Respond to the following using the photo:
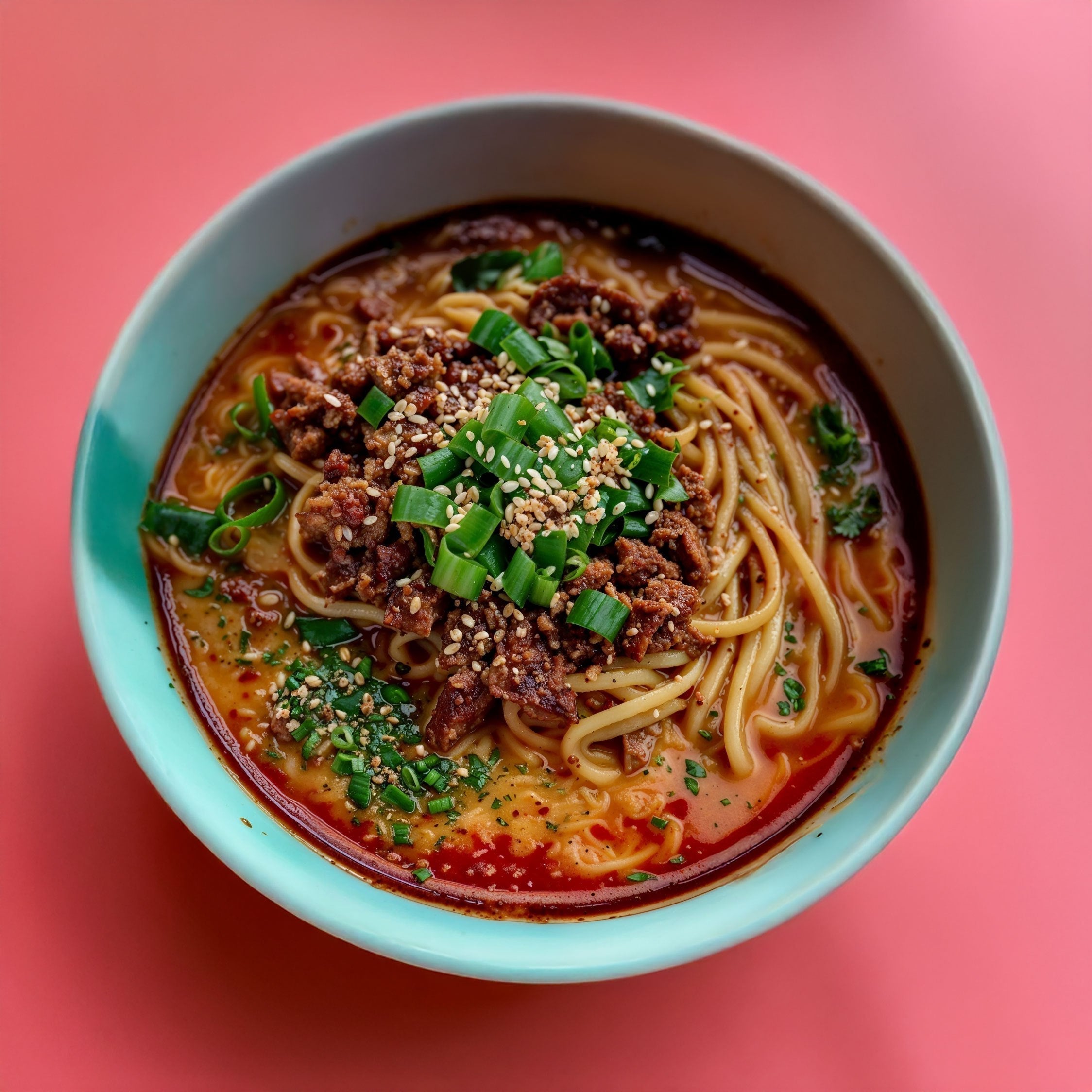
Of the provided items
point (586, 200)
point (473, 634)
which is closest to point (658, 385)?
point (586, 200)

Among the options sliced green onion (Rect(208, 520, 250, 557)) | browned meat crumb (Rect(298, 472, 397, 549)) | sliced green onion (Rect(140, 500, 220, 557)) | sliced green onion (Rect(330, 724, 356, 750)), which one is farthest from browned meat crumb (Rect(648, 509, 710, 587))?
sliced green onion (Rect(140, 500, 220, 557))

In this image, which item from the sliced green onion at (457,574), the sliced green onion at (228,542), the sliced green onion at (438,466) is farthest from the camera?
the sliced green onion at (228,542)

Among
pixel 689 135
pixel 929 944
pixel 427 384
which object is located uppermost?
pixel 689 135

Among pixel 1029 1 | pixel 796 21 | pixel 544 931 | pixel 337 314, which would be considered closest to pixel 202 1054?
pixel 544 931

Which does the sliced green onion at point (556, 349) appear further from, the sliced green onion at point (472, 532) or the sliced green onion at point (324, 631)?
the sliced green onion at point (324, 631)

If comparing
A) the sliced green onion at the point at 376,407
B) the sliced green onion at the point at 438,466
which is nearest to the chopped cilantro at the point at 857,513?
the sliced green onion at the point at 438,466

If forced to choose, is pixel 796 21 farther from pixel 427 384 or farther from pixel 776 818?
pixel 776 818

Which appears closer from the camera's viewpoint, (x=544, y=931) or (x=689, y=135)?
(x=544, y=931)
